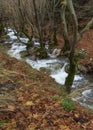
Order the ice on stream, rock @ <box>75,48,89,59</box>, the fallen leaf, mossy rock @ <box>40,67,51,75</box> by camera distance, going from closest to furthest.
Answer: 1. the fallen leaf
2. the ice on stream
3. mossy rock @ <box>40,67,51,75</box>
4. rock @ <box>75,48,89,59</box>

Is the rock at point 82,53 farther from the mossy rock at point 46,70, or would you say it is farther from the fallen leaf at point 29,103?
the fallen leaf at point 29,103

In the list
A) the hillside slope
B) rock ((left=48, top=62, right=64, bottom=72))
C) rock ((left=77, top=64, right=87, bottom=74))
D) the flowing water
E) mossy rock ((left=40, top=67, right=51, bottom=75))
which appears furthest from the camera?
rock ((left=48, top=62, right=64, bottom=72))

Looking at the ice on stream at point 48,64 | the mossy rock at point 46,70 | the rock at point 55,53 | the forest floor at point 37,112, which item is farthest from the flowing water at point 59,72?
the forest floor at point 37,112

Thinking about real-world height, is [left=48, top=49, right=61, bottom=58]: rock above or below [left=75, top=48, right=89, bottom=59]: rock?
below

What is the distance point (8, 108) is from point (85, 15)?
18860 millimetres

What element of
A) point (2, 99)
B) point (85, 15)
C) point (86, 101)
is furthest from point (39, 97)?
point (85, 15)

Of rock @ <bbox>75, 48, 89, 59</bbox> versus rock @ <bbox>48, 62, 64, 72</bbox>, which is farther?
rock @ <bbox>75, 48, 89, 59</bbox>

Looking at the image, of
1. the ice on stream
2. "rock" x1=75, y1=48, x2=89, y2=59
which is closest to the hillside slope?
the ice on stream

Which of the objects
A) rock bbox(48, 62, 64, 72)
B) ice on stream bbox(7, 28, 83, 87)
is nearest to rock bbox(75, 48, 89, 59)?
ice on stream bbox(7, 28, 83, 87)

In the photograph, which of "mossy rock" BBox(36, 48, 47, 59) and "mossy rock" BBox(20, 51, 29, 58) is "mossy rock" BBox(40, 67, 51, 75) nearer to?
"mossy rock" BBox(36, 48, 47, 59)

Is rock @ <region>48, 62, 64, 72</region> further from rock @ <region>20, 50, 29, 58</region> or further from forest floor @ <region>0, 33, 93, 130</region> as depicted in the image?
forest floor @ <region>0, 33, 93, 130</region>

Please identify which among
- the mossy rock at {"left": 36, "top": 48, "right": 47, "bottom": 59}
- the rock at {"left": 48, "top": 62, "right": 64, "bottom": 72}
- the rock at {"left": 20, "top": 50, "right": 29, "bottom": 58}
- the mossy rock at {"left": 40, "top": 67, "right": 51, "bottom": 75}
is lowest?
the rock at {"left": 20, "top": 50, "right": 29, "bottom": 58}

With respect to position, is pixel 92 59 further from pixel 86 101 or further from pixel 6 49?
pixel 6 49

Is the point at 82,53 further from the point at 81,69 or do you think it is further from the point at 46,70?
the point at 46,70
